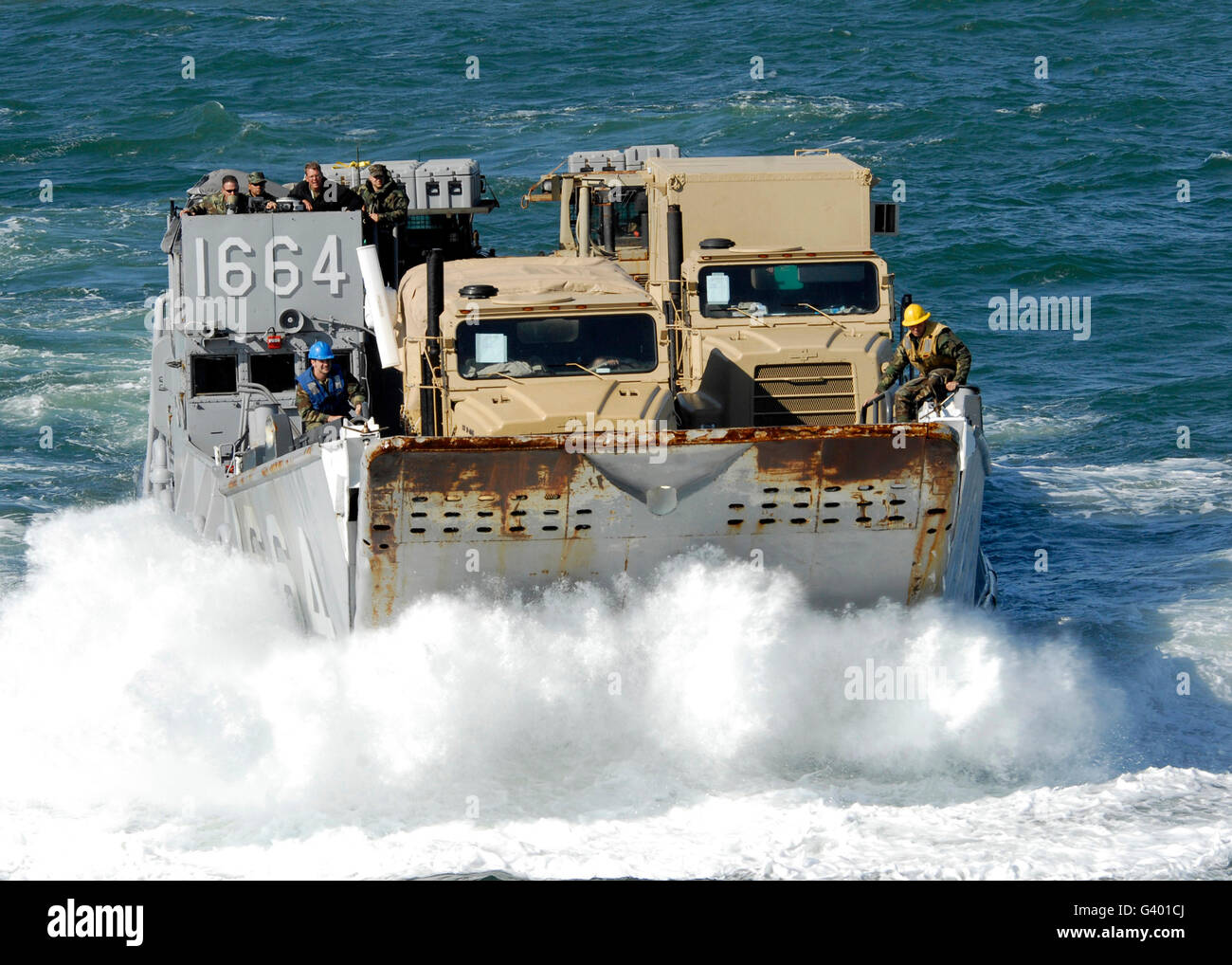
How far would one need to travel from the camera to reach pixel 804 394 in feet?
44.4

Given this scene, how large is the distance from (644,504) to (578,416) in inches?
39.4

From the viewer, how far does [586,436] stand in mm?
11258

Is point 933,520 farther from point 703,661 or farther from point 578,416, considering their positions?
point 578,416

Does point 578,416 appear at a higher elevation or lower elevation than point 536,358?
lower

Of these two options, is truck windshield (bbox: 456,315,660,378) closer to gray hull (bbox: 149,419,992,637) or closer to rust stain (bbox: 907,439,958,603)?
gray hull (bbox: 149,419,992,637)

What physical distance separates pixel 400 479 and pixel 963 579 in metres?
4.49

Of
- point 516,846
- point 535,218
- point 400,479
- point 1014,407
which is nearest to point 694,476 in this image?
point 400,479

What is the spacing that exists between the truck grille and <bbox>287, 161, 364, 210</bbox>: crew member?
17.5 feet

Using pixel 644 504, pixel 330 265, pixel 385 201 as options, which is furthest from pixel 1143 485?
pixel 644 504

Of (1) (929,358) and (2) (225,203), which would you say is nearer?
(1) (929,358)

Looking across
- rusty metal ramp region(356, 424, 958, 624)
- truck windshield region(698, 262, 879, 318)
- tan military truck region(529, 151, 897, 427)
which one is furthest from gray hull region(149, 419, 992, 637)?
truck windshield region(698, 262, 879, 318)

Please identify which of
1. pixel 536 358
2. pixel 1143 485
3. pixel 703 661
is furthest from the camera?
pixel 1143 485

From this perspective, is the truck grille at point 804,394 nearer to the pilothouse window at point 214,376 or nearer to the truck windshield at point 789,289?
the truck windshield at point 789,289

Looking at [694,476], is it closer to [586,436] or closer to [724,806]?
[586,436]
